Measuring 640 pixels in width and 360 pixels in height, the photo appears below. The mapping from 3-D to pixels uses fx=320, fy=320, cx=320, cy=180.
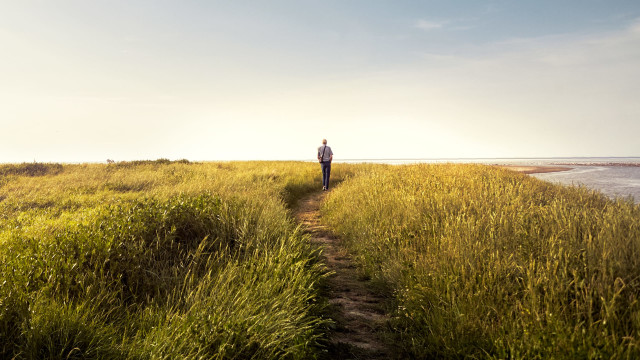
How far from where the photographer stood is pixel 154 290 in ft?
13.8

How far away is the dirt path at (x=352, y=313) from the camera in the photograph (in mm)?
3594

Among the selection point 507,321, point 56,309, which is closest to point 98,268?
point 56,309

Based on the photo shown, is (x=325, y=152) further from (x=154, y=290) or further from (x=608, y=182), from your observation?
(x=608, y=182)

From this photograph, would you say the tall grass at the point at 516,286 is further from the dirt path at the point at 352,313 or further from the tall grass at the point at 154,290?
the tall grass at the point at 154,290

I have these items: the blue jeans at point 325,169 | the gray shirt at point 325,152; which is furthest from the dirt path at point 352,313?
the blue jeans at point 325,169

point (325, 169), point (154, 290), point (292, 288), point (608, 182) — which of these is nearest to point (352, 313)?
point (292, 288)

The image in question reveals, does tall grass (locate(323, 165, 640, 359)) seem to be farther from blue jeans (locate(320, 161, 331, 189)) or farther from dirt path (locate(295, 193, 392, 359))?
blue jeans (locate(320, 161, 331, 189))

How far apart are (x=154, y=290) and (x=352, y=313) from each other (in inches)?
106

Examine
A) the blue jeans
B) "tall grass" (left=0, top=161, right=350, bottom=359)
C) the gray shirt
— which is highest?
the gray shirt

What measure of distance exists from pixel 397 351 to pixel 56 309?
3.44m

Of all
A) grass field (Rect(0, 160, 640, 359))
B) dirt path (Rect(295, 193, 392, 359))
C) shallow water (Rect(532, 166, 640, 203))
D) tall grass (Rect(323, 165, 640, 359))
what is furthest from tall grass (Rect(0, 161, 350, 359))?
shallow water (Rect(532, 166, 640, 203))

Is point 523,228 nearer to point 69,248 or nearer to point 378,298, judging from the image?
point 378,298

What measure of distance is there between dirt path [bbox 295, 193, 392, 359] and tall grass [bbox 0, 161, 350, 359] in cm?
29

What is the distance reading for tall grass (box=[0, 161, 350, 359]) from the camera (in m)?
2.80
